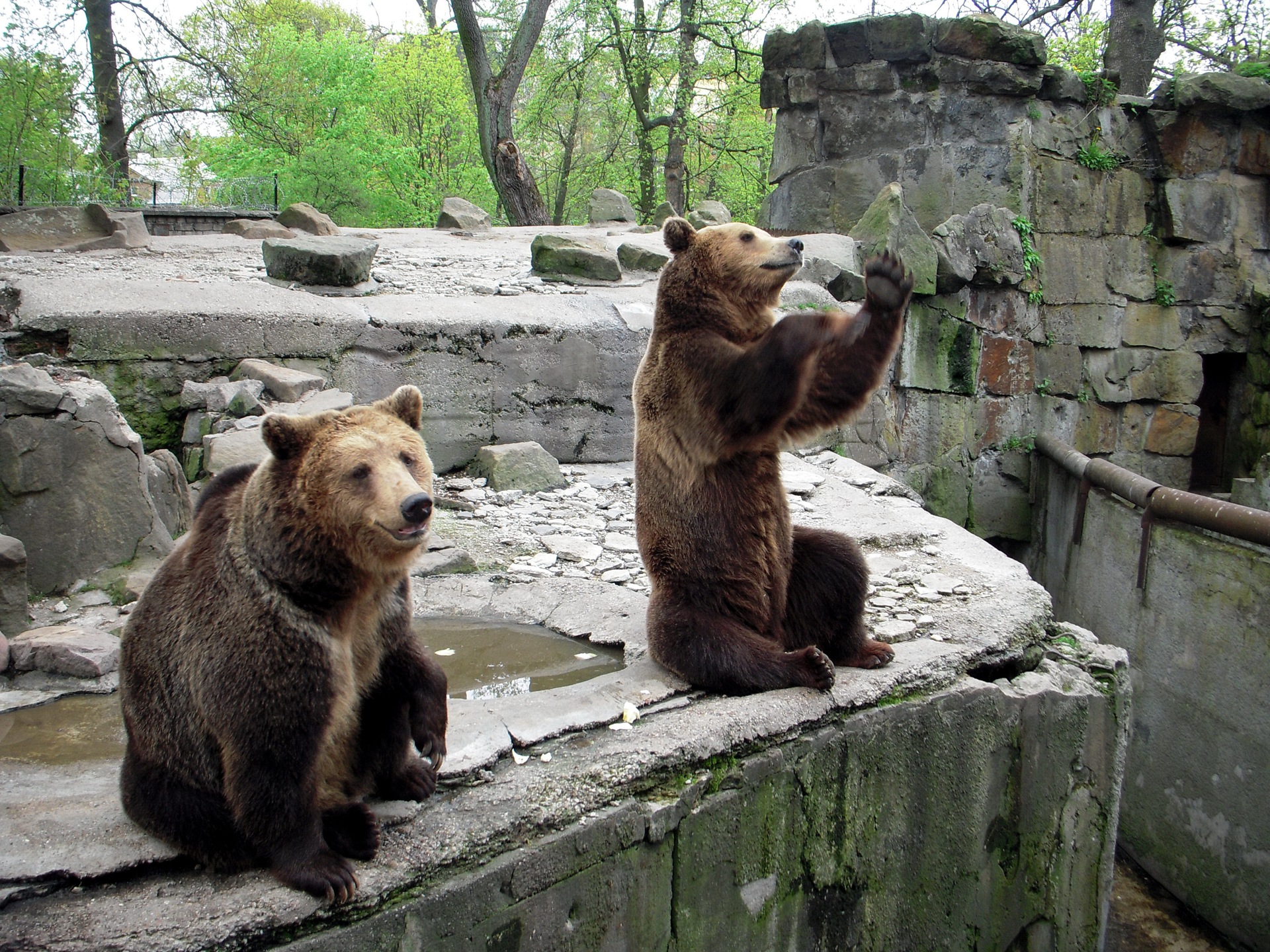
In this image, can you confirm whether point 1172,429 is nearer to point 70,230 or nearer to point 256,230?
point 256,230

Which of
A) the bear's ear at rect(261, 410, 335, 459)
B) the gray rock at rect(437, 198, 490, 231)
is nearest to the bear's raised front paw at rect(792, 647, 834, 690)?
the bear's ear at rect(261, 410, 335, 459)

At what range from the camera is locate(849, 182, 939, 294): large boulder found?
7941 millimetres

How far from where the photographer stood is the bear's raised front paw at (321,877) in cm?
194

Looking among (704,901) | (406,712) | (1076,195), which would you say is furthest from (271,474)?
(1076,195)

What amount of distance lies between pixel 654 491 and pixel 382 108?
20.4 meters

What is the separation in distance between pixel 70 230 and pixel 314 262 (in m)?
3.41

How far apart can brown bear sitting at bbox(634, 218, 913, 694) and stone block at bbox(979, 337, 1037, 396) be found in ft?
19.6

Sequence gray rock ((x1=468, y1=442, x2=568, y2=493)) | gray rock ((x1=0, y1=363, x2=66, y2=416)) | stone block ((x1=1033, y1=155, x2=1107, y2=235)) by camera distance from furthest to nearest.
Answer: stone block ((x1=1033, y1=155, x2=1107, y2=235))
gray rock ((x1=468, y1=442, x2=568, y2=493))
gray rock ((x1=0, y1=363, x2=66, y2=416))

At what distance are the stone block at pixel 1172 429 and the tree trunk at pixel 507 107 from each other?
828cm

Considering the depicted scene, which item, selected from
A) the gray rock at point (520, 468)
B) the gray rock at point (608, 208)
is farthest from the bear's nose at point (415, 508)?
the gray rock at point (608, 208)

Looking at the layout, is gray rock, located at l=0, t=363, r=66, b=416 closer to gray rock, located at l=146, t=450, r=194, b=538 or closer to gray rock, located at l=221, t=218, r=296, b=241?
gray rock, located at l=146, t=450, r=194, b=538

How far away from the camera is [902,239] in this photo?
797 centimetres

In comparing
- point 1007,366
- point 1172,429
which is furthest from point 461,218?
point 1172,429

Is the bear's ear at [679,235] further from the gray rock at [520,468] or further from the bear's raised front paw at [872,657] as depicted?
the gray rock at [520,468]
